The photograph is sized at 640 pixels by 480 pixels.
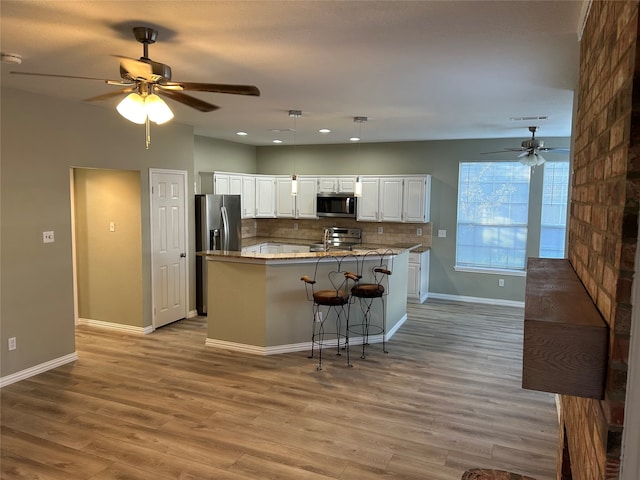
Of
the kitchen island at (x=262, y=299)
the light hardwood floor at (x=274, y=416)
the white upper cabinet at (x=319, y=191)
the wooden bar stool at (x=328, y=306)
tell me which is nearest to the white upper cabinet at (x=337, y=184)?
the white upper cabinet at (x=319, y=191)

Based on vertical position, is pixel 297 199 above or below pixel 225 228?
above

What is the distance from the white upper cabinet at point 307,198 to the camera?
8180mm

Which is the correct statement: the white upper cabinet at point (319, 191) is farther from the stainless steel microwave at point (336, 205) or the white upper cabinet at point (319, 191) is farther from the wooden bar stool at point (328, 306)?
the wooden bar stool at point (328, 306)

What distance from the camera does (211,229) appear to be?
6.50 metres

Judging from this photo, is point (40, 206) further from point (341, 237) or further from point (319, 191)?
point (341, 237)

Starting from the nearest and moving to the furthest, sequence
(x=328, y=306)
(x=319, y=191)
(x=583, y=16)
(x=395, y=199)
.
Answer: (x=583, y=16), (x=328, y=306), (x=395, y=199), (x=319, y=191)

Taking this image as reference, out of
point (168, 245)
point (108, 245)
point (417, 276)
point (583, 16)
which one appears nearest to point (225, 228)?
point (168, 245)

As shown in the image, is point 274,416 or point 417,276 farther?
point 417,276

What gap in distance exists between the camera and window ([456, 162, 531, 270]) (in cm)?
720

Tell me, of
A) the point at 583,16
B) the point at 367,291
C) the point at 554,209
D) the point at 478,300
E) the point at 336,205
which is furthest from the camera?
the point at 336,205

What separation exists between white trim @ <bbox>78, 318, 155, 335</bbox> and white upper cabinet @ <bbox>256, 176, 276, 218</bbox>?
10.2 feet

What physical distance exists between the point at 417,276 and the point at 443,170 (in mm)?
1814

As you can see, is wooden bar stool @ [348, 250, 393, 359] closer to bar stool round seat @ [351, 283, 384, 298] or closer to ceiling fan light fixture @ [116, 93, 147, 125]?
bar stool round seat @ [351, 283, 384, 298]

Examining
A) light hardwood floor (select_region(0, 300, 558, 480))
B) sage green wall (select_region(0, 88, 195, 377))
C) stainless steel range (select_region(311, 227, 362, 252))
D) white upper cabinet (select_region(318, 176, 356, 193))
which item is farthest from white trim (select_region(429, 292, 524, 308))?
sage green wall (select_region(0, 88, 195, 377))
